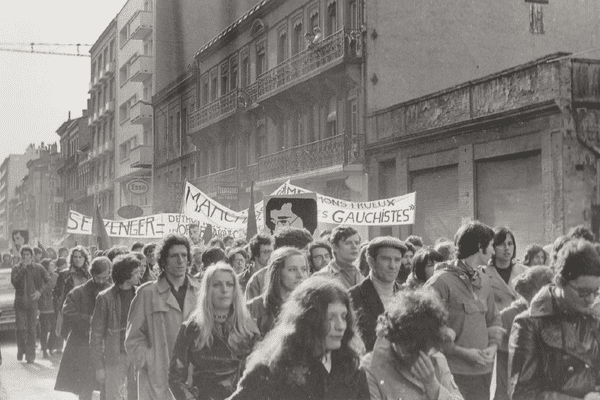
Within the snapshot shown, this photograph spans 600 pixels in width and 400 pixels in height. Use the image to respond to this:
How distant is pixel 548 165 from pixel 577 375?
52.2 feet

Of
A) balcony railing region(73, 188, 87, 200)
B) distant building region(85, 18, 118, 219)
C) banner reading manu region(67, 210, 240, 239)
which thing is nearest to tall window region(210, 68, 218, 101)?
banner reading manu region(67, 210, 240, 239)

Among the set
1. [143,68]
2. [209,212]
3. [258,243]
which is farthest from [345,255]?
[143,68]

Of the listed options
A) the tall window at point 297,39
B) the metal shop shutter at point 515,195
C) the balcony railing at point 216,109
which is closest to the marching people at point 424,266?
the metal shop shutter at point 515,195

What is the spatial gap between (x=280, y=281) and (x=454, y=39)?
23.2 metres

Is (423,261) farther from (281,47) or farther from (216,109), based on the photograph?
(216,109)

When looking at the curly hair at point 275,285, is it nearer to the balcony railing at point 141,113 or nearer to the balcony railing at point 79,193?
the balcony railing at point 141,113

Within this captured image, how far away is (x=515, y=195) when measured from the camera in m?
21.5

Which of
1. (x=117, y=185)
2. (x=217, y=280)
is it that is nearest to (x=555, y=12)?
(x=217, y=280)

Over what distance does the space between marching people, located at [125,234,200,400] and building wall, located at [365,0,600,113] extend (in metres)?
21.1

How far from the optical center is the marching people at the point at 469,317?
650 cm

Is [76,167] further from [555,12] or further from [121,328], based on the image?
[121,328]

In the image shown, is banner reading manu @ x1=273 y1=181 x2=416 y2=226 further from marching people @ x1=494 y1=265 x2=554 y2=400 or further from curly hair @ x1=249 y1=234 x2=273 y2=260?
marching people @ x1=494 y1=265 x2=554 y2=400

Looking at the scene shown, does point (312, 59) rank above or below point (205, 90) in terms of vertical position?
below

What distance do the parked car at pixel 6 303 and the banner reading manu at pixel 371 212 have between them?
6087 mm
